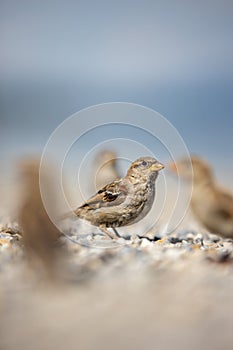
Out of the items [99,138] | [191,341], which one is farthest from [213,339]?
[99,138]

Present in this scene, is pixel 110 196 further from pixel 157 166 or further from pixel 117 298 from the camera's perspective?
pixel 117 298

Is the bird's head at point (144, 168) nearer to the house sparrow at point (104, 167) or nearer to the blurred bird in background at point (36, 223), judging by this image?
the house sparrow at point (104, 167)

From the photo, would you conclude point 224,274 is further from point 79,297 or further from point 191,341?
point 79,297

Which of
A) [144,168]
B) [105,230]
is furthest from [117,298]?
[144,168]

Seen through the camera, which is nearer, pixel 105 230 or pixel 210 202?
pixel 105 230

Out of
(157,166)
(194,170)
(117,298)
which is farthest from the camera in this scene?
(194,170)

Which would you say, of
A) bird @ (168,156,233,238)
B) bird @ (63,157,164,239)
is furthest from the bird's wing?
bird @ (168,156,233,238)

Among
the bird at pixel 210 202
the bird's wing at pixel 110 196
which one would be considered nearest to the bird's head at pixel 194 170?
the bird at pixel 210 202
